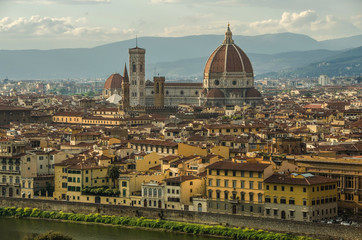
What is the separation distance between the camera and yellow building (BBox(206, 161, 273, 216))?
43719 millimetres

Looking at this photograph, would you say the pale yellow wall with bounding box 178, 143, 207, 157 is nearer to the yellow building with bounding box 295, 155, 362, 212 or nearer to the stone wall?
the yellow building with bounding box 295, 155, 362, 212

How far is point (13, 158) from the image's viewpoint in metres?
52.4

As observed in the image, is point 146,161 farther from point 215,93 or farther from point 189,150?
point 215,93

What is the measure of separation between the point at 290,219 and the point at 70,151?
2060 cm

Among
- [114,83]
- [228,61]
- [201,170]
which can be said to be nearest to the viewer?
[201,170]

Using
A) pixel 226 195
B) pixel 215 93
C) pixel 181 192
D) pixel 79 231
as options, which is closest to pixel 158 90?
pixel 215 93

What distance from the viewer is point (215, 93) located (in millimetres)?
139500

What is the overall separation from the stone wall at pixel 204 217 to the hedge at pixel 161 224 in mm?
425

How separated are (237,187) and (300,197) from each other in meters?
3.71

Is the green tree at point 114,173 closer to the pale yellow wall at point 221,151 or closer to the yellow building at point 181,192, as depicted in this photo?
the yellow building at point 181,192

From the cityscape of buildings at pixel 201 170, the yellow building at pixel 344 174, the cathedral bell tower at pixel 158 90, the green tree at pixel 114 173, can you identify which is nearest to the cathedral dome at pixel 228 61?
the cathedral bell tower at pixel 158 90

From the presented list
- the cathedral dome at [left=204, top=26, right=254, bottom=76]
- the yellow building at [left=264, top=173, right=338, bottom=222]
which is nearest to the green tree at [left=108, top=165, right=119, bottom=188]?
the yellow building at [left=264, top=173, right=338, bottom=222]

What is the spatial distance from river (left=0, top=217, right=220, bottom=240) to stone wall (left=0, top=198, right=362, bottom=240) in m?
1.26

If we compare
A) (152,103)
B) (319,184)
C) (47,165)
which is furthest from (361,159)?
(152,103)
